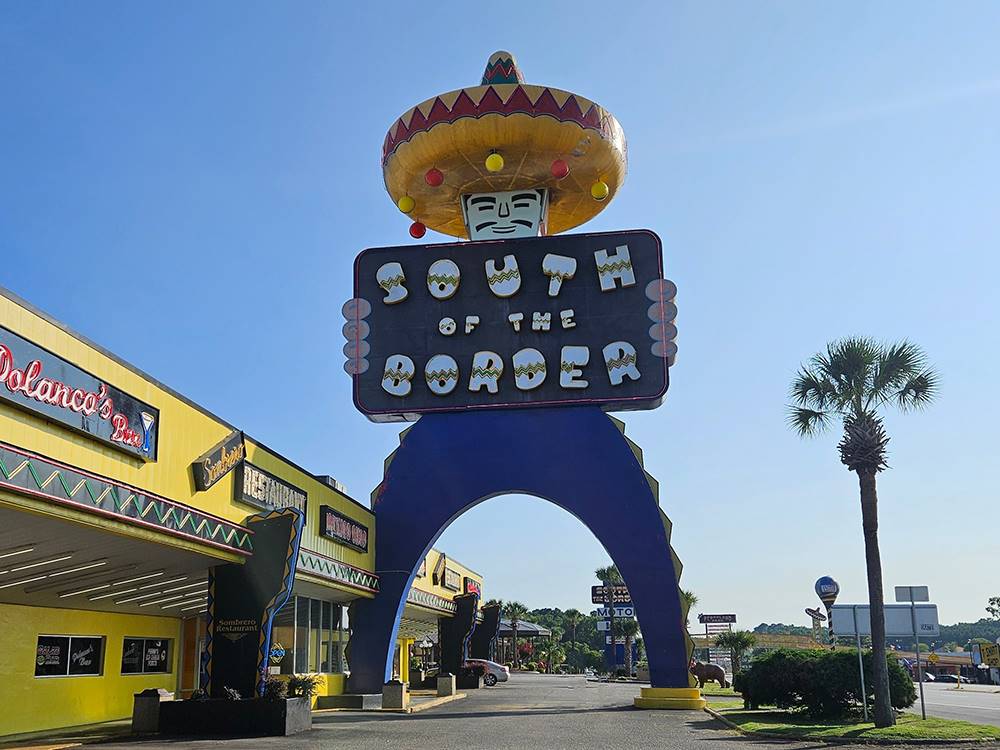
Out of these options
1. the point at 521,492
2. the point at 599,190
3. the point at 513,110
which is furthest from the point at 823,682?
the point at 513,110

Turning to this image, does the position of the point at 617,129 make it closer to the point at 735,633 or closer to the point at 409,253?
the point at 409,253

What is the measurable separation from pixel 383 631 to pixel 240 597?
→ 1259cm

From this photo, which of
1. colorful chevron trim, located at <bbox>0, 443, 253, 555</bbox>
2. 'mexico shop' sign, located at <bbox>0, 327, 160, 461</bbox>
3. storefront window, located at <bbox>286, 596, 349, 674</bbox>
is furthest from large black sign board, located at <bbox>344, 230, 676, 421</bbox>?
'mexico shop' sign, located at <bbox>0, 327, 160, 461</bbox>

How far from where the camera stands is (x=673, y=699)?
31.6 meters

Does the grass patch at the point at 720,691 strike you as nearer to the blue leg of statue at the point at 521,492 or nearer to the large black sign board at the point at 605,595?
the blue leg of statue at the point at 521,492

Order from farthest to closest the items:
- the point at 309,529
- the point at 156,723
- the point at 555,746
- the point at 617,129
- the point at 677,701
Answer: the point at 617,129, the point at 677,701, the point at 309,529, the point at 156,723, the point at 555,746

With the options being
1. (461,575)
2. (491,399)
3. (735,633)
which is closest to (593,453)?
(491,399)

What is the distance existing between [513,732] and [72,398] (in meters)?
12.3

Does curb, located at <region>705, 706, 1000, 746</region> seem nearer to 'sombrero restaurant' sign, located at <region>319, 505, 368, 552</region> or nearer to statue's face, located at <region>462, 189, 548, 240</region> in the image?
'sombrero restaurant' sign, located at <region>319, 505, 368, 552</region>

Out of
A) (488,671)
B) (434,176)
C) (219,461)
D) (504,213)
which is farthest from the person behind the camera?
(488,671)

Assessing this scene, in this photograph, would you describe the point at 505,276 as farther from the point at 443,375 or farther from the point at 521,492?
the point at 521,492

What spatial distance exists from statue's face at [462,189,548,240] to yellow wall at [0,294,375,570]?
13.4 meters

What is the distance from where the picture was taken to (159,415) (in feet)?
62.5

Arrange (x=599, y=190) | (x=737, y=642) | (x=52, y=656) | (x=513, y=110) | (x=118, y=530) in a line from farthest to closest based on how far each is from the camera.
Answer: (x=737, y=642) < (x=599, y=190) < (x=513, y=110) < (x=52, y=656) < (x=118, y=530)
